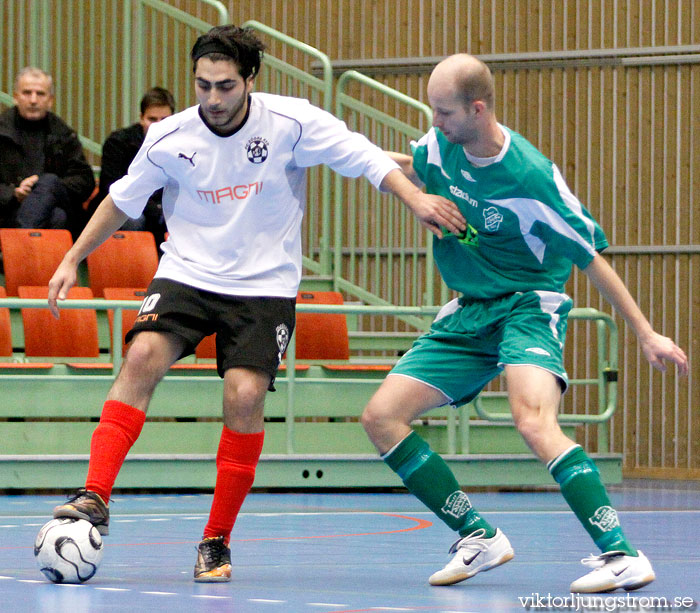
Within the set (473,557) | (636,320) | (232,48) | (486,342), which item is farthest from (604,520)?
(232,48)

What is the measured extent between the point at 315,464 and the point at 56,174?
2811 mm

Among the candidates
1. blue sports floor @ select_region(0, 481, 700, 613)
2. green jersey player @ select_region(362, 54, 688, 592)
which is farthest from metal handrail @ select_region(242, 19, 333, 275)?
green jersey player @ select_region(362, 54, 688, 592)

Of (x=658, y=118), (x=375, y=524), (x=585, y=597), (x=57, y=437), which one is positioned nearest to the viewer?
(x=585, y=597)

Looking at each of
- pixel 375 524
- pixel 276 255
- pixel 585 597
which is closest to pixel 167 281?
pixel 276 255

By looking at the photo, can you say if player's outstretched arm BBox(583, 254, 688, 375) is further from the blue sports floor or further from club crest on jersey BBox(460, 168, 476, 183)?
the blue sports floor

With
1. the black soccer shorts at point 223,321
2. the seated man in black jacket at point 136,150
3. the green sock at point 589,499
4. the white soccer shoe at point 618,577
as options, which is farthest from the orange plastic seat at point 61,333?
the white soccer shoe at point 618,577

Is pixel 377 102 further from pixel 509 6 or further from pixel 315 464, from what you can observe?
pixel 315 464

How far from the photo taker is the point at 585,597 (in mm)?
3668

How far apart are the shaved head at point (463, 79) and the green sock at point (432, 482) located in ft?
3.55

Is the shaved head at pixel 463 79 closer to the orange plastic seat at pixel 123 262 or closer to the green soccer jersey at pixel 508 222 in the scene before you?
the green soccer jersey at pixel 508 222

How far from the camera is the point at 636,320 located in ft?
13.1

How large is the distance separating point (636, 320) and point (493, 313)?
0.46 metres

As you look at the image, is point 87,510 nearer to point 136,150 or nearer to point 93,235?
point 93,235

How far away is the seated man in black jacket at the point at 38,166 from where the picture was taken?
9383 millimetres
